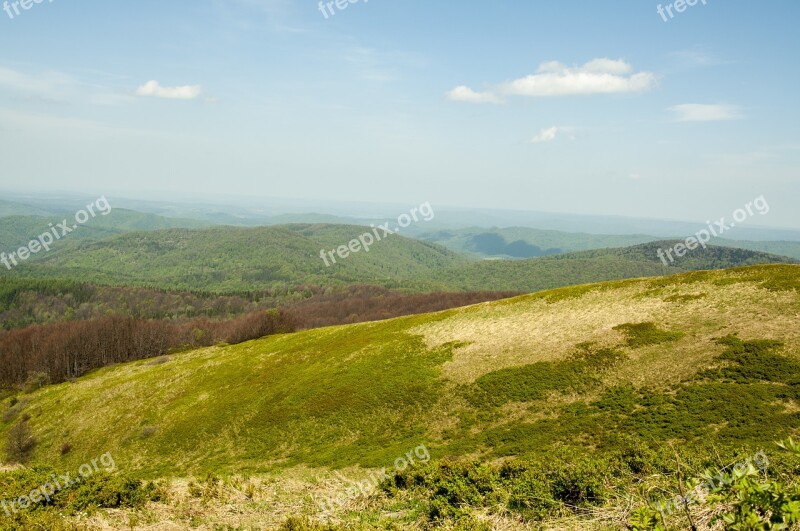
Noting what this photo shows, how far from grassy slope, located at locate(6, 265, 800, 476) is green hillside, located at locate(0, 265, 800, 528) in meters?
0.18

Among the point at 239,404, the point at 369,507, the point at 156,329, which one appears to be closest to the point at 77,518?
the point at 369,507

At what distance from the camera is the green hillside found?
2923cm

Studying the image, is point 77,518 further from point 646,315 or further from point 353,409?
point 646,315

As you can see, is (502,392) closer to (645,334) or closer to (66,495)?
(645,334)

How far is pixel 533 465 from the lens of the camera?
19141 mm

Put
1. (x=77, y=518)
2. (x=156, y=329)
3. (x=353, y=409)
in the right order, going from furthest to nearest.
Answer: (x=156, y=329), (x=353, y=409), (x=77, y=518)

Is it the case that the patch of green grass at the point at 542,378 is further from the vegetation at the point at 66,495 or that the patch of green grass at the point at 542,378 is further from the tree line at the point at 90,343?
the tree line at the point at 90,343

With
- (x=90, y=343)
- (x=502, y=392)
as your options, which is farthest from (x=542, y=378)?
(x=90, y=343)

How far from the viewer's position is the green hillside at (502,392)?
1151 inches

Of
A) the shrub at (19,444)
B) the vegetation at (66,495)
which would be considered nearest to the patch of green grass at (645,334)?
the vegetation at (66,495)

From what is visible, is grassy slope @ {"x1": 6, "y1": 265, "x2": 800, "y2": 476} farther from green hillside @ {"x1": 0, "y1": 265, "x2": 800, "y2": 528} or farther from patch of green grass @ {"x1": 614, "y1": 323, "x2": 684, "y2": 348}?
patch of green grass @ {"x1": 614, "y1": 323, "x2": 684, "y2": 348}

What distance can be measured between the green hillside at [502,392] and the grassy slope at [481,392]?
175mm

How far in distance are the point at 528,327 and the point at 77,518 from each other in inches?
1704

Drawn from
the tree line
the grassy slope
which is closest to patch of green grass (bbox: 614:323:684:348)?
the grassy slope
